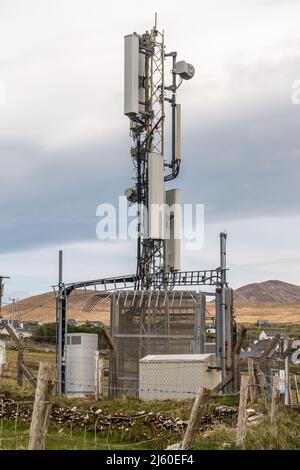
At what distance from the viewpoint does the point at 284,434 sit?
53.8ft

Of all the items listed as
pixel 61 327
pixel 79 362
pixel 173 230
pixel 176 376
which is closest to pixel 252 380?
pixel 176 376

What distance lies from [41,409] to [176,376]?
13350mm

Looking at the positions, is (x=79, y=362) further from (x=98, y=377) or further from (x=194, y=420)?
(x=194, y=420)

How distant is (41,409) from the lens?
1088 centimetres

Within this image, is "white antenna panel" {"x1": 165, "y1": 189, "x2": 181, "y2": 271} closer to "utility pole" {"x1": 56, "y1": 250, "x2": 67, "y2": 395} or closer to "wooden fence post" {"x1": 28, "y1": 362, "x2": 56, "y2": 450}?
"utility pole" {"x1": 56, "y1": 250, "x2": 67, "y2": 395}

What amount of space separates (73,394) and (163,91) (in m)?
14.9

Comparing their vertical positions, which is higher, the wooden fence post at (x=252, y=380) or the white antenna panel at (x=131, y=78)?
the white antenna panel at (x=131, y=78)

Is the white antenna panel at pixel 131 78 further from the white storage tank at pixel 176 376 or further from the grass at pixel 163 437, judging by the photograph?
the grass at pixel 163 437

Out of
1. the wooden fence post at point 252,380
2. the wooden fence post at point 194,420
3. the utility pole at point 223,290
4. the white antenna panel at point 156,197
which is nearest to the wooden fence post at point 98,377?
the utility pole at point 223,290

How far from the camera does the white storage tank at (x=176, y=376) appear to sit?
78.0ft

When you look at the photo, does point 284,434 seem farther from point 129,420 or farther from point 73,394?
point 73,394

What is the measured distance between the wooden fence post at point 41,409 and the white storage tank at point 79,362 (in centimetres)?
1653

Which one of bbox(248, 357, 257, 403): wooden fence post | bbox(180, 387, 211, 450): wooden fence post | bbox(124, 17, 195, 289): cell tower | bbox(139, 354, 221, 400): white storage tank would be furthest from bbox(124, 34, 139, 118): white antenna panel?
bbox(180, 387, 211, 450): wooden fence post
